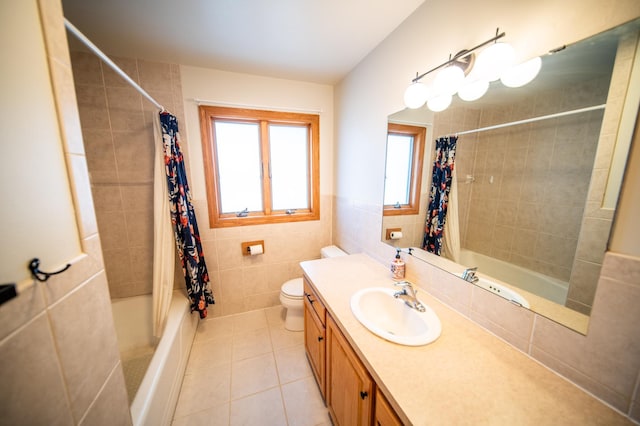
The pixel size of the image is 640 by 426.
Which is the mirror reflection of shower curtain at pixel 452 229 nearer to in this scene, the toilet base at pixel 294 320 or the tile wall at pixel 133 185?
the toilet base at pixel 294 320

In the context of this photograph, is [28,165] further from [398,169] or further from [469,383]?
[398,169]

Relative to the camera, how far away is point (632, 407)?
563mm

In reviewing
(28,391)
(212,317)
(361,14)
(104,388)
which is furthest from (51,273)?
(212,317)

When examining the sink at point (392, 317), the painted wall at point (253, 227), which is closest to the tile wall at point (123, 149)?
the painted wall at point (253, 227)

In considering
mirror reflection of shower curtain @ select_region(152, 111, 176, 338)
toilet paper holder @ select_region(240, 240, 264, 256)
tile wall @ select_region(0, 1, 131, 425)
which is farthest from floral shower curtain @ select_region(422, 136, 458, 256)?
mirror reflection of shower curtain @ select_region(152, 111, 176, 338)

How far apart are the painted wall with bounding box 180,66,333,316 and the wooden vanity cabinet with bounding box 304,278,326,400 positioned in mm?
833

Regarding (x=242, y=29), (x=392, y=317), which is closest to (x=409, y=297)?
Result: (x=392, y=317)

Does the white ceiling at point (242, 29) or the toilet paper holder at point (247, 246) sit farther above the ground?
the white ceiling at point (242, 29)

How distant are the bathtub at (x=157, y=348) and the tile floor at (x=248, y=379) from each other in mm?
111

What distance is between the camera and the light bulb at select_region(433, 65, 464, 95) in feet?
3.14

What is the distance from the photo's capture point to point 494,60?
0.81 meters

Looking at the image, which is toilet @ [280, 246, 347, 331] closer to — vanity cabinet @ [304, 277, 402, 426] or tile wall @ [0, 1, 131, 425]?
vanity cabinet @ [304, 277, 402, 426]

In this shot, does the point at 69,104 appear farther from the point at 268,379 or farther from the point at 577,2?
the point at 268,379

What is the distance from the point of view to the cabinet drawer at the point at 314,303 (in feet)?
3.96
